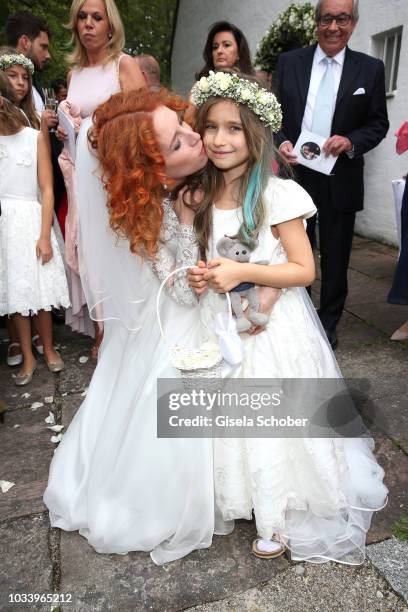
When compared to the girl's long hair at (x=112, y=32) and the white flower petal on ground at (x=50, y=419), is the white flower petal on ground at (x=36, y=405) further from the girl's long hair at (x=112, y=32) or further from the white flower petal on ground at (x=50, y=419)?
the girl's long hair at (x=112, y=32)

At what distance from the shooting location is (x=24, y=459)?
9.12ft

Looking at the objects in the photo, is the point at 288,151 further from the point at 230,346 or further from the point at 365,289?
the point at 365,289

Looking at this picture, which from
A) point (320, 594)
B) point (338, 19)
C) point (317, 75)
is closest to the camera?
point (320, 594)

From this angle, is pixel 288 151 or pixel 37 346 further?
pixel 37 346

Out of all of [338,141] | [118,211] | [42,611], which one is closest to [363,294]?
[338,141]

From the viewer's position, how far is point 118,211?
1.85 metres

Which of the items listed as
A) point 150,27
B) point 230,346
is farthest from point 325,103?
point 150,27

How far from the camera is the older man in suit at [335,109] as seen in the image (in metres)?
3.38

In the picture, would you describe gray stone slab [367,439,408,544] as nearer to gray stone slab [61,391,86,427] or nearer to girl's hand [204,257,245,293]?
girl's hand [204,257,245,293]

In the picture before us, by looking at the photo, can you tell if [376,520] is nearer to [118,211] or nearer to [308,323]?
[308,323]

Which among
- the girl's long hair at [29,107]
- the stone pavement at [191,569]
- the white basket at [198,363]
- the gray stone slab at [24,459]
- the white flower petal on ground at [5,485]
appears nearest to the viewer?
the white basket at [198,363]

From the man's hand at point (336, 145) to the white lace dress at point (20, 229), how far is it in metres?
2.03

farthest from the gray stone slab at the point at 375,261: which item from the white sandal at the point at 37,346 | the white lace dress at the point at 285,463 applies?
the white lace dress at the point at 285,463

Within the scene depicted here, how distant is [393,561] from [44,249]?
2804 mm
